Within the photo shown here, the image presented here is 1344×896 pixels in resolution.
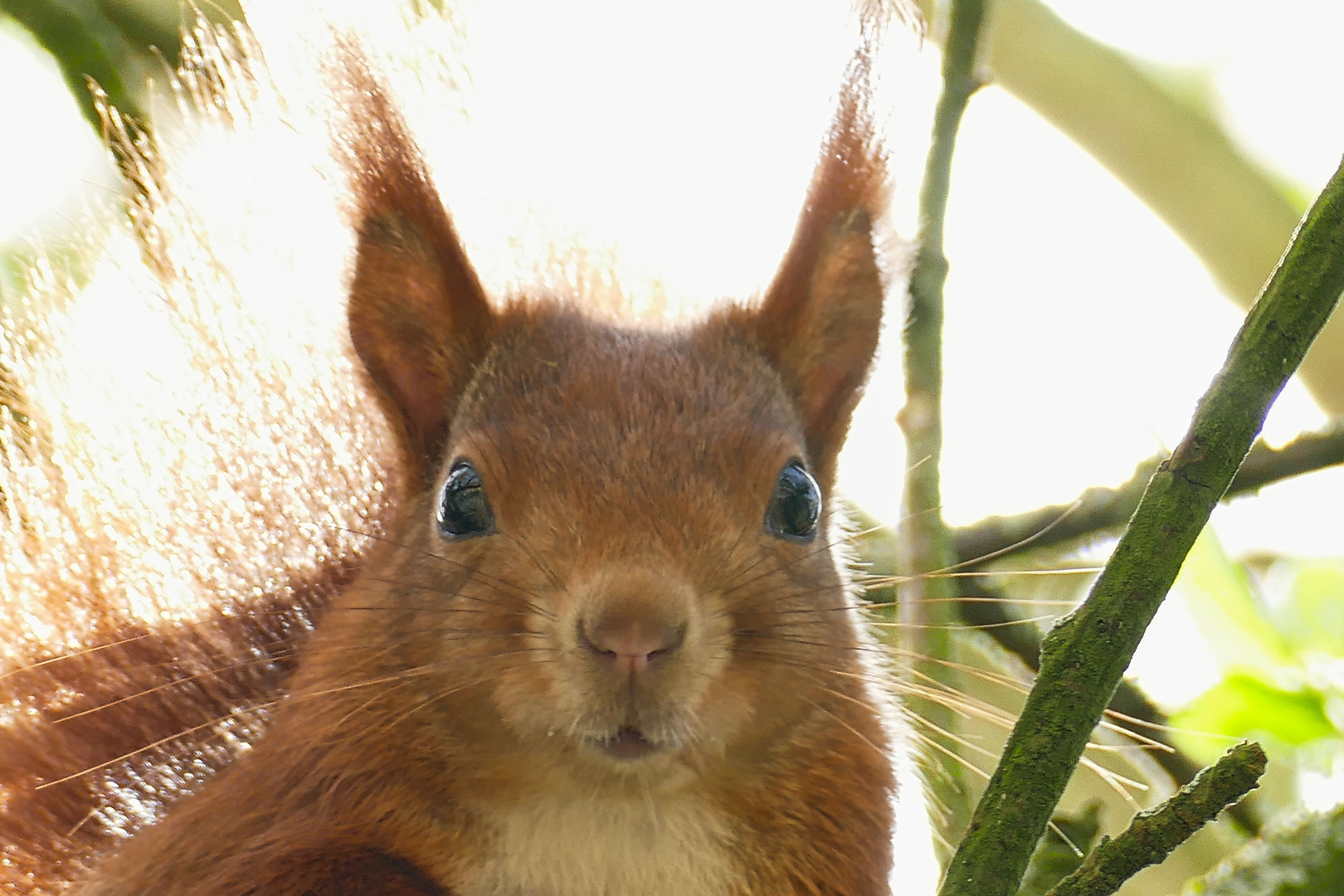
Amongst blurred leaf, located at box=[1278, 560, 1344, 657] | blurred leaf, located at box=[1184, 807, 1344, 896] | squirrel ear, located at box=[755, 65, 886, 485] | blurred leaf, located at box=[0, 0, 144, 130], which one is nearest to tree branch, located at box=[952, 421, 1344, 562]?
blurred leaf, located at box=[1278, 560, 1344, 657]

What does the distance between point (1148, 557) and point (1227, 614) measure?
3.44ft

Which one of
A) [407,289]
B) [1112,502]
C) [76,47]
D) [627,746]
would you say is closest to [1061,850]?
[627,746]

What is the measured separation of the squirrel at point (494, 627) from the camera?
1.50 metres

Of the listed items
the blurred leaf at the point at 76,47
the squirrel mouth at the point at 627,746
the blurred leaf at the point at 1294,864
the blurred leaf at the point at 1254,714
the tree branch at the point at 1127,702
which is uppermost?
the blurred leaf at the point at 76,47

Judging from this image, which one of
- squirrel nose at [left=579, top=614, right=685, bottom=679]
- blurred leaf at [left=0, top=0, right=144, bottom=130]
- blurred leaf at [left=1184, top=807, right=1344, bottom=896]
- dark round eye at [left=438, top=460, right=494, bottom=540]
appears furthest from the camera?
blurred leaf at [left=0, top=0, right=144, bottom=130]

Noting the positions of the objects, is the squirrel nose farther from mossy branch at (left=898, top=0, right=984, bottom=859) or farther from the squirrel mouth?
mossy branch at (left=898, top=0, right=984, bottom=859)

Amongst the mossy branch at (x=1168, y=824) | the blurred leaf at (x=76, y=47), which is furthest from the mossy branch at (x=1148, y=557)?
the blurred leaf at (x=76, y=47)

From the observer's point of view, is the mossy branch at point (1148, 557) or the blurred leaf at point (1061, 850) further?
the blurred leaf at point (1061, 850)

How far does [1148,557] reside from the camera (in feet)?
3.12

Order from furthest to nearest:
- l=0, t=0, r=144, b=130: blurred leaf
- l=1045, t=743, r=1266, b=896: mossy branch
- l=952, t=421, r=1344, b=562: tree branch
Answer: l=0, t=0, r=144, b=130: blurred leaf < l=952, t=421, r=1344, b=562: tree branch < l=1045, t=743, r=1266, b=896: mossy branch

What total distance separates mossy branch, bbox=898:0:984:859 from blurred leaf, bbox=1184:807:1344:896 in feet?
2.21

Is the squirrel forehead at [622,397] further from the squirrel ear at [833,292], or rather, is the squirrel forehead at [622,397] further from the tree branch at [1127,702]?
the tree branch at [1127,702]

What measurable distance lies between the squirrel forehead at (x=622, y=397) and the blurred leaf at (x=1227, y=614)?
1.86ft

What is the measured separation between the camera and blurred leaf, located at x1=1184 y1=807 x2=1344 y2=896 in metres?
1.04
